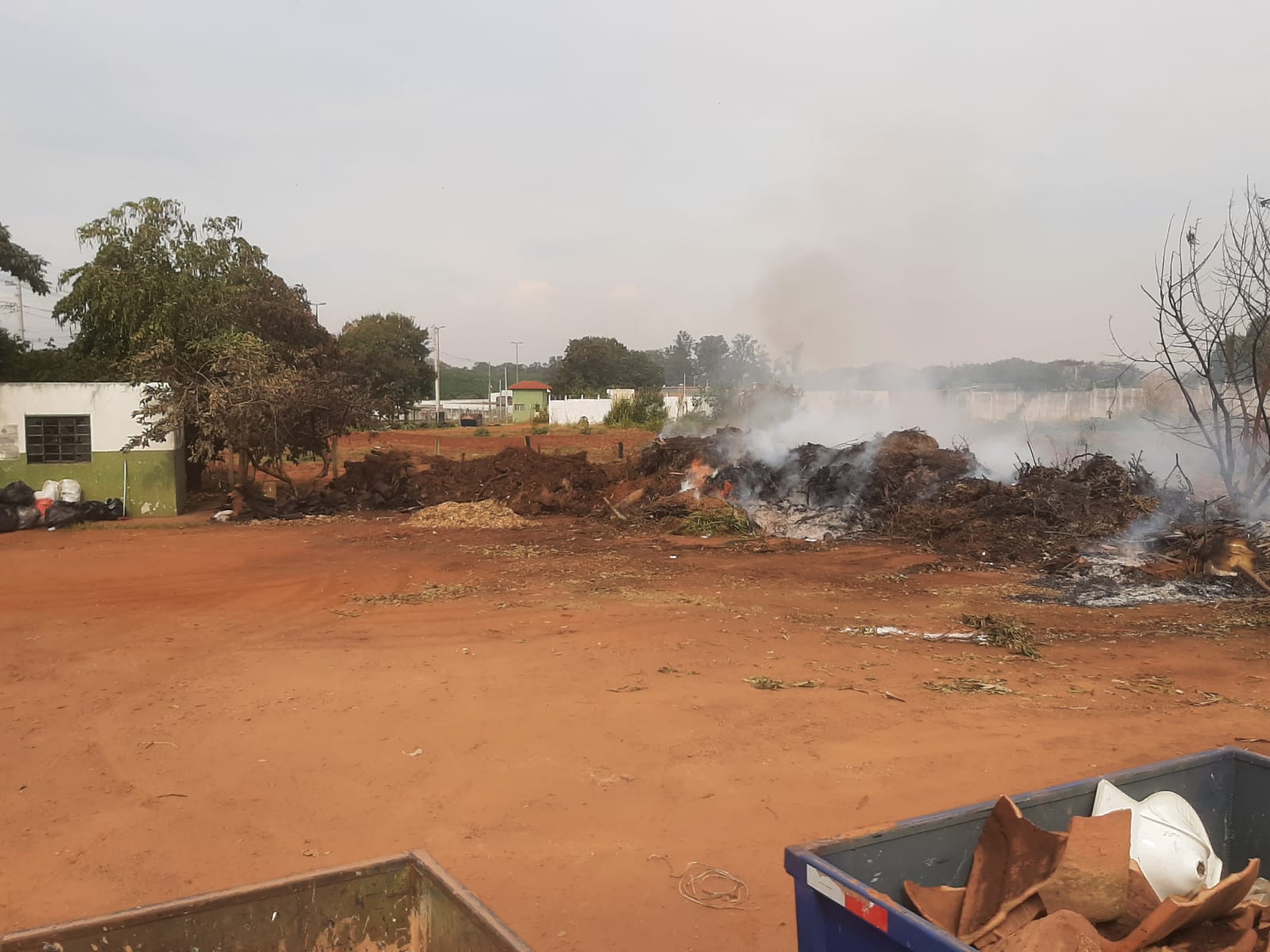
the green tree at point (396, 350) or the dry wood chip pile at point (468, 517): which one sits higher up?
the green tree at point (396, 350)

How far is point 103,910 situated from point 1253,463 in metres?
15.2

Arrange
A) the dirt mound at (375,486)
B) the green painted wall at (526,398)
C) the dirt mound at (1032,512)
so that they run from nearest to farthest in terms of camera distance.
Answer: the dirt mound at (1032,512)
the dirt mound at (375,486)
the green painted wall at (526,398)

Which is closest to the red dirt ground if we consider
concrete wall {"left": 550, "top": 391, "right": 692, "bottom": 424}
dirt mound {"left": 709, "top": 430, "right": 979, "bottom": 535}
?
dirt mound {"left": 709, "top": 430, "right": 979, "bottom": 535}

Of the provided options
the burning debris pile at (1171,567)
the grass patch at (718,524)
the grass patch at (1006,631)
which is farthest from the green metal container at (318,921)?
the grass patch at (718,524)

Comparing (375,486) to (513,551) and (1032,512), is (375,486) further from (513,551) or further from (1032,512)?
(1032,512)

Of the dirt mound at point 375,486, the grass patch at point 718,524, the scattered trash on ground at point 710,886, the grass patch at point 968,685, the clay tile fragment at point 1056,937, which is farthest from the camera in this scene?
the dirt mound at point 375,486

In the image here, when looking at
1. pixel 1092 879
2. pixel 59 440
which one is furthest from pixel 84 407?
pixel 1092 879

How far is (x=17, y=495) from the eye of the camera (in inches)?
658

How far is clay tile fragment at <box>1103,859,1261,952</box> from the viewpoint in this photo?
8.57ft

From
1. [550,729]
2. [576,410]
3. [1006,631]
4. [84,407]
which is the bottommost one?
[550,729]

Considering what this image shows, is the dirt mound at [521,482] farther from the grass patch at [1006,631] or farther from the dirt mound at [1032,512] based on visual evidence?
the grass patch at [1006,631]

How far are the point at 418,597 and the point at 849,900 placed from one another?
29.7 ft

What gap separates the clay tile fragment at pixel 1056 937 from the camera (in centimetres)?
255

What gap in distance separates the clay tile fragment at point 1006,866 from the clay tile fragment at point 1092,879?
45 millimetres
